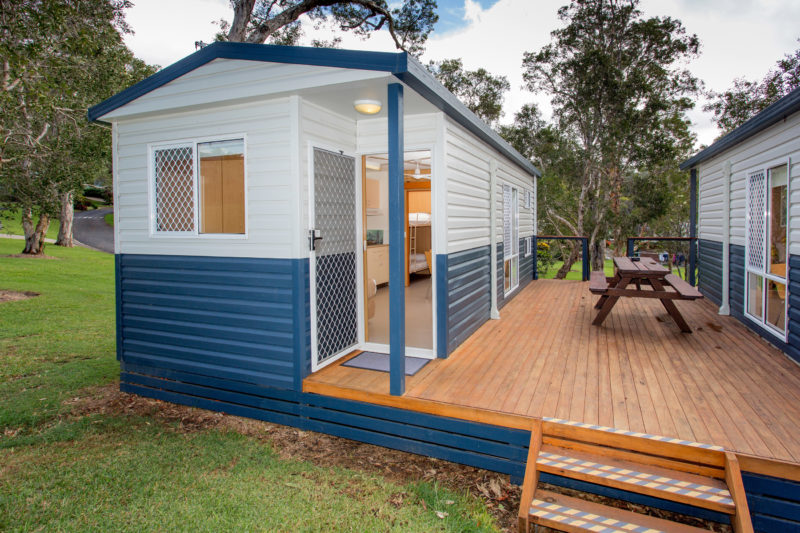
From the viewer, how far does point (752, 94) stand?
16281 millimetres

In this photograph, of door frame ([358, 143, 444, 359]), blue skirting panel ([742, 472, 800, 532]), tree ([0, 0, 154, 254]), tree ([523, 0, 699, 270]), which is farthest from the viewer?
tree ([523, 0, 699, 270])

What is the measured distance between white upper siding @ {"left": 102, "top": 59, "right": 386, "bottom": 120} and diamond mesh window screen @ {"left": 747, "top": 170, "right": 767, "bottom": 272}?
14.8 feet

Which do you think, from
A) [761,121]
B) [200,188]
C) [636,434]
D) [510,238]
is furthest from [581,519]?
[510,238]

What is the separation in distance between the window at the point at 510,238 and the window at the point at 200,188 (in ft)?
14.2

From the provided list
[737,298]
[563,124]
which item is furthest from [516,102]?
[737,298]

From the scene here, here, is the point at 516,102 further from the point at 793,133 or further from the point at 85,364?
the point at 85,364

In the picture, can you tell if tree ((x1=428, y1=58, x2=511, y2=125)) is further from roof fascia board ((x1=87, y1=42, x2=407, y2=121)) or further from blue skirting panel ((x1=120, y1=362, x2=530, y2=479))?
blue skirting panel ((x1=120, y1=362, x2=530, y2=479))

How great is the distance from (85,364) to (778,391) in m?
6.75

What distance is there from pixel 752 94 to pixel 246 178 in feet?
63.2

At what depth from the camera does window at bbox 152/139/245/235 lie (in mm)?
3828

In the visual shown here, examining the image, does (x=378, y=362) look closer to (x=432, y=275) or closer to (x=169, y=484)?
(x=432, y=275)

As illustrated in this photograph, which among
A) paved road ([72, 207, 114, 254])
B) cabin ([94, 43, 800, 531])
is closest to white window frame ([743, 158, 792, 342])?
cabin ([94, 43, 800, 531])

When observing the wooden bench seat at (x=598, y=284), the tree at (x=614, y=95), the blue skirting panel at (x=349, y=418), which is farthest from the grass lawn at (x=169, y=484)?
the tree at (x=614, y=95)

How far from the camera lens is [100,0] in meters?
7.81
